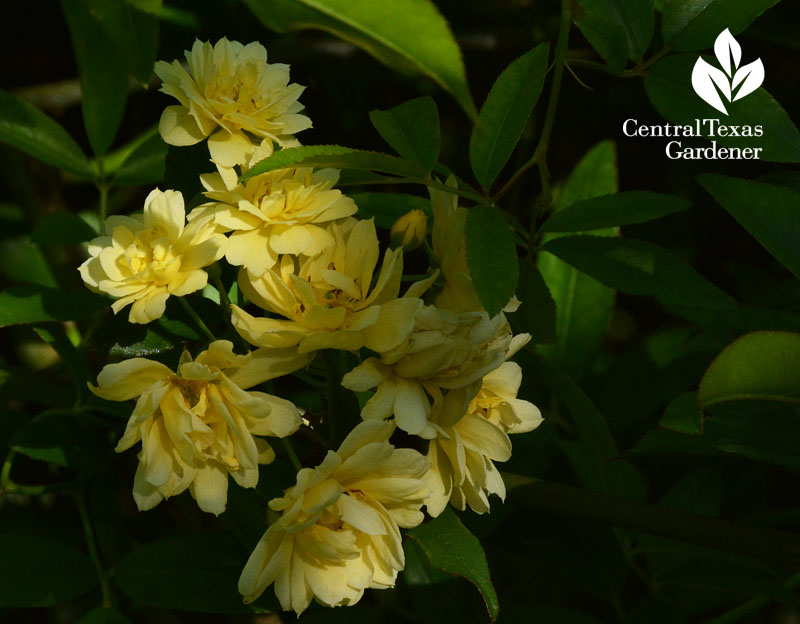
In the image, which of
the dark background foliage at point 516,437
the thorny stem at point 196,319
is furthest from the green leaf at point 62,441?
the thorny stem at point 196,319

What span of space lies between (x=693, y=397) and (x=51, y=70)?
4.12ft

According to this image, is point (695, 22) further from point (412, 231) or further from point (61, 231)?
point (61, 231)

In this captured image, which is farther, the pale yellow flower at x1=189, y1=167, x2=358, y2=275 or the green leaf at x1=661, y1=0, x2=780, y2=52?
the green leaf at x1=661, y1=0, x2=780, y2=52

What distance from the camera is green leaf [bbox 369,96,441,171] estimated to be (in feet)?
2.87

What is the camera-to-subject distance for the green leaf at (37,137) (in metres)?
1.06

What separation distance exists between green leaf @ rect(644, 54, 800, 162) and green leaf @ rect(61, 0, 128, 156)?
64cm

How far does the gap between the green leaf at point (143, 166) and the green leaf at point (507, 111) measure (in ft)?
1.67

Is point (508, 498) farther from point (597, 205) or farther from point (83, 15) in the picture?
point (83, 15)

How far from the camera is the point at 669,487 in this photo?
131cm

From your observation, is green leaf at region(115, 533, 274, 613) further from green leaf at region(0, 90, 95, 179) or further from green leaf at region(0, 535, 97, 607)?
green leaf at region(0, 90, 95, 179)

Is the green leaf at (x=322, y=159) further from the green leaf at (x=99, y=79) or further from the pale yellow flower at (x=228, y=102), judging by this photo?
the green leaf at (x=99, y=79)

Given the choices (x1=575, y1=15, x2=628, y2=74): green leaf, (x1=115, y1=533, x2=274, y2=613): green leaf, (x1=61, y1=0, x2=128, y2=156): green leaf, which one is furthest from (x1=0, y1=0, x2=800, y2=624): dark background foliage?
(x1=575, y1=15, x2=628, y2=74): green leaf

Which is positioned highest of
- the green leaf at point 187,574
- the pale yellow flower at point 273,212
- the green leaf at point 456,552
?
the pale yellow flower at point 273,212

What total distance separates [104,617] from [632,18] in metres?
0.81
